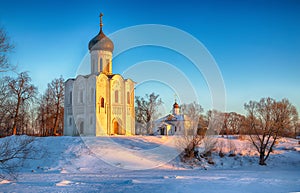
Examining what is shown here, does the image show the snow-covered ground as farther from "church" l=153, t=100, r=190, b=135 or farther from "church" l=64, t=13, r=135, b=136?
"church" l=153, t=100, r=190, b=135

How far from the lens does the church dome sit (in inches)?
1201

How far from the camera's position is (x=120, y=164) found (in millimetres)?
20297

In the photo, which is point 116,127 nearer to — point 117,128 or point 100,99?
point 117,128

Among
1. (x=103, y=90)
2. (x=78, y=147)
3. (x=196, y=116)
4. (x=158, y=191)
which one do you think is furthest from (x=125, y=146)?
(x=158, y=191)

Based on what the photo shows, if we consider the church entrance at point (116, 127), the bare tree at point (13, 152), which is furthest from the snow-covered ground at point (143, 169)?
the church entrance at point (116, 127)

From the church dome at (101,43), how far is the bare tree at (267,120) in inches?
558

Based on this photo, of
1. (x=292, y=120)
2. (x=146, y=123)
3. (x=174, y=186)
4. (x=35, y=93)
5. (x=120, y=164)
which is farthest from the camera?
(x=146, y=123)

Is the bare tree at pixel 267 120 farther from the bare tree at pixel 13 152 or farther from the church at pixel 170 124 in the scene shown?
the bare tree at pixel 13 152

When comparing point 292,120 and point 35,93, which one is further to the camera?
point 35,93

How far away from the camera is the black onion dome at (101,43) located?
30487 millimetres

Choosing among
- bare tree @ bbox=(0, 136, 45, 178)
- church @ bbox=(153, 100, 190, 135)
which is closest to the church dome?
church @ bbox=(153, 100, 190, 135)

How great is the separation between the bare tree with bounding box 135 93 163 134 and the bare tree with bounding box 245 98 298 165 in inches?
636

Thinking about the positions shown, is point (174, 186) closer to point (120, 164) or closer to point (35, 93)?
point (120, 164)

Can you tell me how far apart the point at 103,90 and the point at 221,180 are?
16.9 meters
